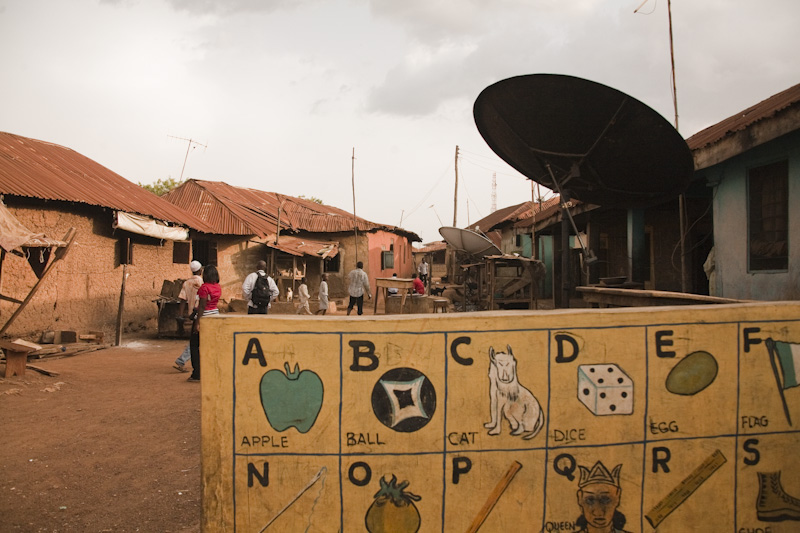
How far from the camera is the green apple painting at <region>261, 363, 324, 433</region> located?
2.15 metres

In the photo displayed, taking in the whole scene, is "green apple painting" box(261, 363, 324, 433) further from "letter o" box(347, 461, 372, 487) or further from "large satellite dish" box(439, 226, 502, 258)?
"large satellite dish" box(439, 226, 502, 258)

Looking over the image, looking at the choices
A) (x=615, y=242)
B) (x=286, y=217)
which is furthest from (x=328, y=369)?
(x=286, y=217)

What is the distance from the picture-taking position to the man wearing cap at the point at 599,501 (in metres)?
2.19

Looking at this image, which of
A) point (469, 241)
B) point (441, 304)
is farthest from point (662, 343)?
point (469, 241)

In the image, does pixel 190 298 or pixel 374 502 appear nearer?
pixel 374 502

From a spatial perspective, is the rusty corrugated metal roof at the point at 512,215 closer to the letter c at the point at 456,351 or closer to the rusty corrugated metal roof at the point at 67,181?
the rusty corrugated metal roof at the point at 67,181

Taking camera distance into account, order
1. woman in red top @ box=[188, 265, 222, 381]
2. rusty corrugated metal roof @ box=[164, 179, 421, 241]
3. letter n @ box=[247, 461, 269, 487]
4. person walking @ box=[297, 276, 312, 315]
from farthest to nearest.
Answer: rusty corrugated metal roof @ box=[164, 179, 421, 241] → person walking @ box=[297, 276, 312, 315] → woman in red top @ box=[188, 265, 222, 381] → letter n @ box=[247, 461, 269, 487]

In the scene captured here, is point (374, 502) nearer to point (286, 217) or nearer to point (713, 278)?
point (713, 278)

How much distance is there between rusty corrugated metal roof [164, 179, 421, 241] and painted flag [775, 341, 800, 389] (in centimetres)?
1564

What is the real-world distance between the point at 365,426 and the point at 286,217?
19.8 m

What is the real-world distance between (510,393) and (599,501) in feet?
1.94

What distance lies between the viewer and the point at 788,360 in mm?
2293

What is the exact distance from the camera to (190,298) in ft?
26.2

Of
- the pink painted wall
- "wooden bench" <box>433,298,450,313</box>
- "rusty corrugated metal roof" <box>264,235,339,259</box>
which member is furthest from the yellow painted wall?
the pink painted wall
